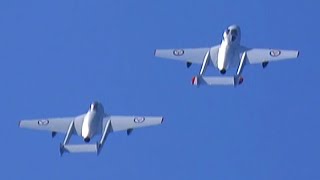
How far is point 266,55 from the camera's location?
11706 centimetres

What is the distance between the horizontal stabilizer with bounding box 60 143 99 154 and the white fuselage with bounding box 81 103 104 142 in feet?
17.1

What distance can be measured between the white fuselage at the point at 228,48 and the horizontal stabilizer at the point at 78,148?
44.7ft

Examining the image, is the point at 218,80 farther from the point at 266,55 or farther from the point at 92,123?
the point at 92,123

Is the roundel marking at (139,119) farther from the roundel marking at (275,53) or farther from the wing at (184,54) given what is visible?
the roundel marking at (275,53)

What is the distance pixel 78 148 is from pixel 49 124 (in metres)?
11.6

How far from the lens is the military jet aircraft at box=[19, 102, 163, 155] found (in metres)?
115

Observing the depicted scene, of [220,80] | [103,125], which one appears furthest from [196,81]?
[103,125]

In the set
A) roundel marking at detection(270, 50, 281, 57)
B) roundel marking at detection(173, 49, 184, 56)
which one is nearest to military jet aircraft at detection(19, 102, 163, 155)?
roundel marking at detection(173, 49, 184, 56)

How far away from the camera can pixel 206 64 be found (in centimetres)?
11744

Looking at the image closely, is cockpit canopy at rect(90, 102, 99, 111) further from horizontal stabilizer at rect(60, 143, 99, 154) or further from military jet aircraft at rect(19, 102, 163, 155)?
horizontal stabilizer at rect(60, 143, 99, 154)

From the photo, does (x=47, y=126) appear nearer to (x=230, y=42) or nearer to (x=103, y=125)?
(x=103, y=125)

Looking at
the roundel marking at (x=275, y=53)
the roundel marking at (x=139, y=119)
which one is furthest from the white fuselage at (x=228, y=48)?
the roundel marking at (x=139, y=119)

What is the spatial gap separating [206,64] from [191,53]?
3.18m

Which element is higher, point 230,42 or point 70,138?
point 230,42
